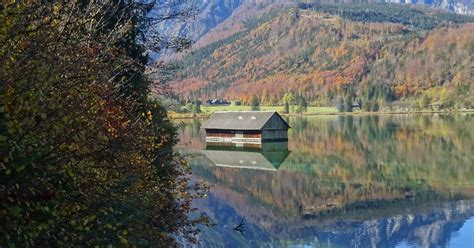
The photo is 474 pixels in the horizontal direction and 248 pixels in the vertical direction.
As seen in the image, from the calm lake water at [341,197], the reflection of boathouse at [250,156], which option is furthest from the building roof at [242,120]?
the calm lake water at [341,197]

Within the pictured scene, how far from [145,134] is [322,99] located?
165 metres

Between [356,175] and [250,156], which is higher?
[250,156]

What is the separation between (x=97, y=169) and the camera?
8.26 meters

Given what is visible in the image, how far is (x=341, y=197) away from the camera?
30359 millimetres


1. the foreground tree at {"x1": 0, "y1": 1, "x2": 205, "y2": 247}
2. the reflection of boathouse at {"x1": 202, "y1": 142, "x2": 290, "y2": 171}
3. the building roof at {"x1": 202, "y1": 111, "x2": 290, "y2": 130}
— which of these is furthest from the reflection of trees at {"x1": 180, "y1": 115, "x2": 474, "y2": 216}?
the foreground tree at {"x1": 0, "y1": 1, "x2": 205, "y2": 247}

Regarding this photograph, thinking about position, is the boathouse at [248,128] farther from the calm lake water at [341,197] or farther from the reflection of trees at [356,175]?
the calm lake water at [341,197]

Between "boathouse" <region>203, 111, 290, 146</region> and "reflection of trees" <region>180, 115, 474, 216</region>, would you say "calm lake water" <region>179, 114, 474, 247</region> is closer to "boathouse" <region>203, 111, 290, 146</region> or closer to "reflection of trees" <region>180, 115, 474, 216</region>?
"reflection of trees" <region>180, 115, 474, 216</region>

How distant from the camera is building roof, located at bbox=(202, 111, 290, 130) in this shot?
64.1 m

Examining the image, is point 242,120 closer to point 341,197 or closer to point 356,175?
point 356,175

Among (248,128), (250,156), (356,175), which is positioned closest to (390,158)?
(356,175)

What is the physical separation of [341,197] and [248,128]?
34372 mm

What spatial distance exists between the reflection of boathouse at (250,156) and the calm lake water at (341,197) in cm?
9

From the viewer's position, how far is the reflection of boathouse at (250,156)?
143 ft

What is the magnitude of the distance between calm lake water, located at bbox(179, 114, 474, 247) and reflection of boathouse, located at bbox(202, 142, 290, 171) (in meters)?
0.09
